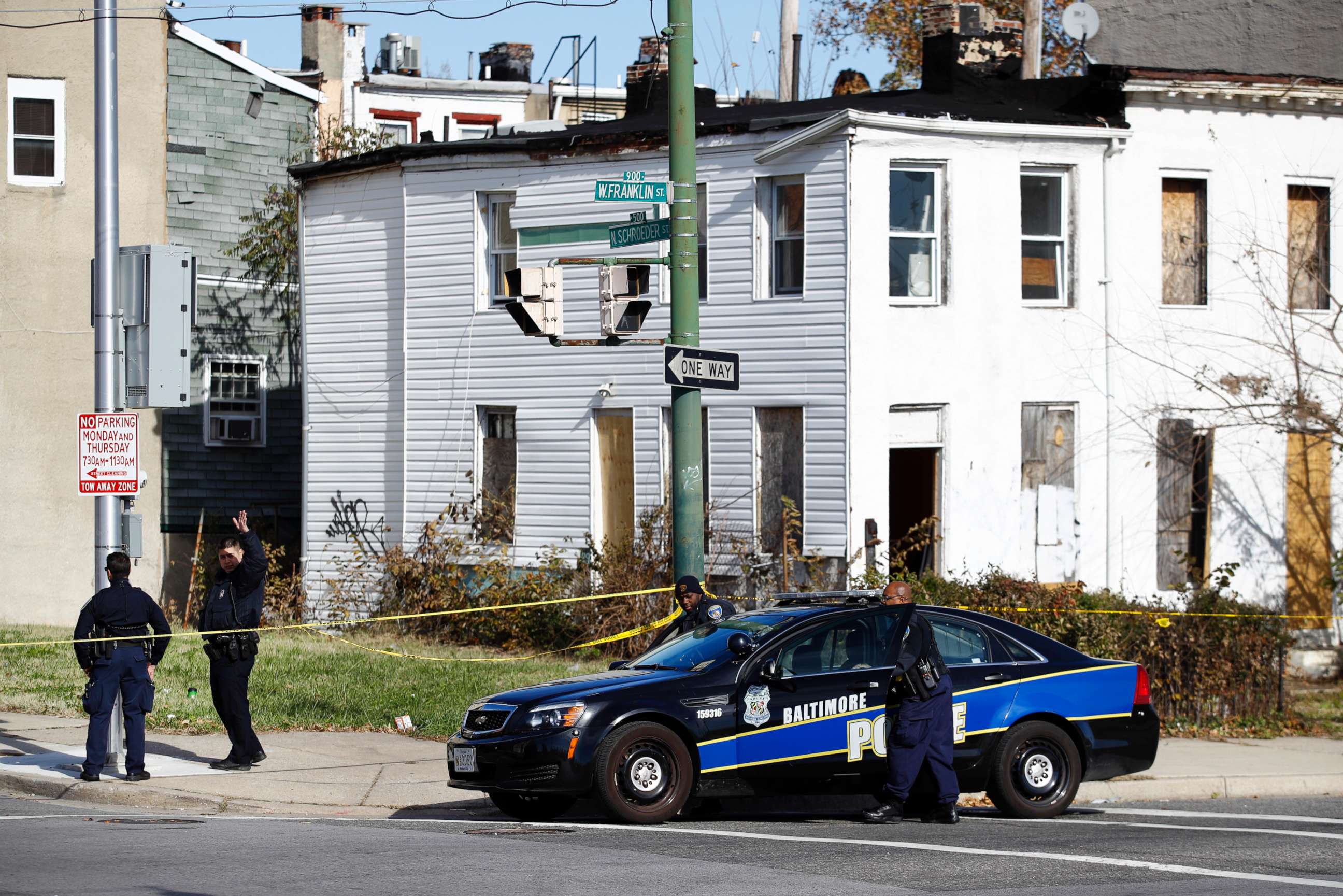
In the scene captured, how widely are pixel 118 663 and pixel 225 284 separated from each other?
15.3 metres

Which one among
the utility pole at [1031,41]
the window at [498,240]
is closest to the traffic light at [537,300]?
the window at [498,240]

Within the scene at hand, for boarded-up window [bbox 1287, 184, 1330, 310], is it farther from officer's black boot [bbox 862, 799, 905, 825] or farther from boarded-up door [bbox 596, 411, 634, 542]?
officer's black boot [bbox 862, 799, 905, 825]

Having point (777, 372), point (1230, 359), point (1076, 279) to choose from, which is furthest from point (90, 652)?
point (1230, 359)

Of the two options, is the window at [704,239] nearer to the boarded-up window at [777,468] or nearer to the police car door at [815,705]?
the boarded-up window at [777,468]

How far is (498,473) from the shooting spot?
22.2 m

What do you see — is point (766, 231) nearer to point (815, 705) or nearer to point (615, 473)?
point (615, 473)

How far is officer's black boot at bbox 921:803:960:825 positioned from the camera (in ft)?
35.3

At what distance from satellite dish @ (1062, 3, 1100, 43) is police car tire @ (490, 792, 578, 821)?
14956 millimetres

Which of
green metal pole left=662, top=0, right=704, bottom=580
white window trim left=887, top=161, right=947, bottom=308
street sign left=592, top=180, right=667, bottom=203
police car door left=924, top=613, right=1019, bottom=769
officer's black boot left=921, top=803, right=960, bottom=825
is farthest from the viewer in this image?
white window trim left=887, top=161, right=947, bottom=308

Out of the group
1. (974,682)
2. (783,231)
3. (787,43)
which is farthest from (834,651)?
(787,43)

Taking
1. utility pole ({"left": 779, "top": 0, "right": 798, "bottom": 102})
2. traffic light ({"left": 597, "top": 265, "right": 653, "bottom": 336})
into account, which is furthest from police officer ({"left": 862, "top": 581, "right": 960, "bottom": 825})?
utility pole ({"left": 779, "top": 0, "right": 798, "bottom": 102})

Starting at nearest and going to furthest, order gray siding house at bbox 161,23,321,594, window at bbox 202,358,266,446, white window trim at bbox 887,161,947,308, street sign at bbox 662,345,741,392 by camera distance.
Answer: street sign at bbox 662,345,741,392 → white window trim at bbox 887,161,947,308 → gray siding house at bbox 161,23,321,594 → window at bbox 202,358,266,446

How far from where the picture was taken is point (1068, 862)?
913cm

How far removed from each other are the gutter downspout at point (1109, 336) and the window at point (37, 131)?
14.9 metres
